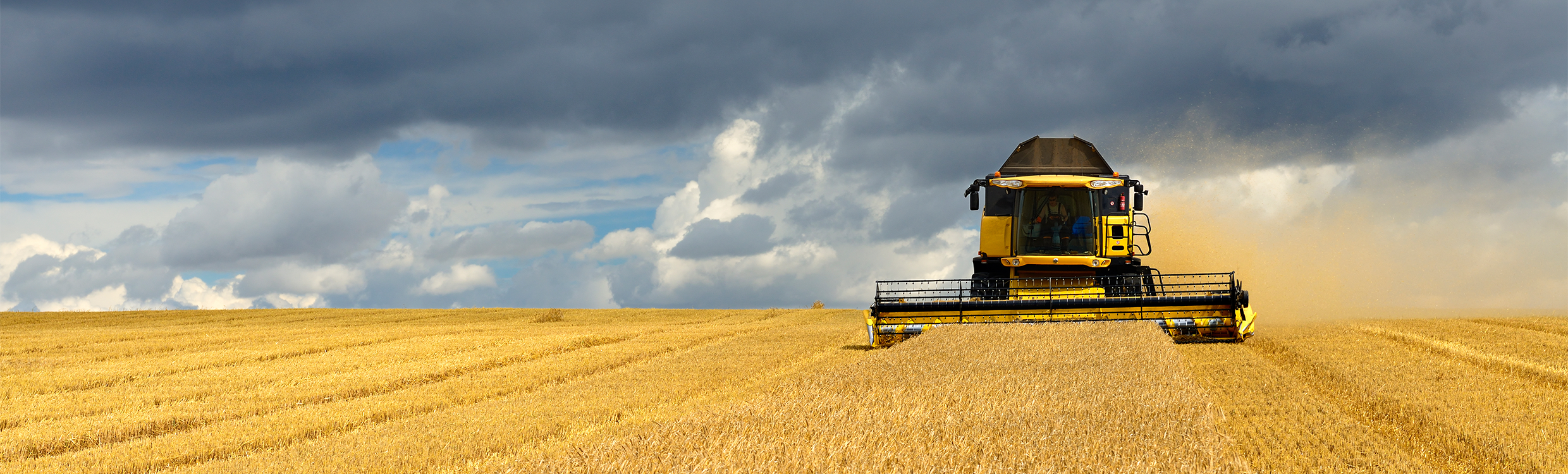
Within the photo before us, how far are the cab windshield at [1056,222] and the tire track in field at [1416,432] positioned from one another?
554cm

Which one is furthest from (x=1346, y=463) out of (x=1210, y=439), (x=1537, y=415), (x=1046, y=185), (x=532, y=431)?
(x=1046, y=185)

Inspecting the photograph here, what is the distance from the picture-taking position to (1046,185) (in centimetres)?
1563

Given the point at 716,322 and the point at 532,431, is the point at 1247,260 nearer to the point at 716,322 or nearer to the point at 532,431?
the point at 716,322

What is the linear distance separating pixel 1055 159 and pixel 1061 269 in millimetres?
2186

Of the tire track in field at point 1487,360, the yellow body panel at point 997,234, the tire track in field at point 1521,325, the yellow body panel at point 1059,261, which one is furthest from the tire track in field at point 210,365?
the tire track in field at point 1521,325

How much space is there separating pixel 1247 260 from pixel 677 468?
1991 centimetres

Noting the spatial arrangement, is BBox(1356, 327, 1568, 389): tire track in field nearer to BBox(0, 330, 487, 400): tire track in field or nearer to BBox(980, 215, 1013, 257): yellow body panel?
BBox(980, 215, 1013, 257): yellow body panel

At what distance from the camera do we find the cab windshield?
51.1 ft

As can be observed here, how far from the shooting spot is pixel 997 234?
53.0ft

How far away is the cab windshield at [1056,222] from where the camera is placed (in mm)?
15586

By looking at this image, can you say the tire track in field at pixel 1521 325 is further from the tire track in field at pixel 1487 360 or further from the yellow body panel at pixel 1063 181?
the yellow body panel at pixel 1063 181

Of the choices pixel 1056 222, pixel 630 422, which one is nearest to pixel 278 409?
pixel 630 422

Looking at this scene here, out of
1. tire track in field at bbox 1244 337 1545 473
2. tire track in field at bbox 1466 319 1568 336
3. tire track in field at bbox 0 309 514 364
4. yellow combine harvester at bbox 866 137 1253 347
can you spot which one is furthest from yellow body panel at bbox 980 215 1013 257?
tire track in field at bbox 0 309 514 364

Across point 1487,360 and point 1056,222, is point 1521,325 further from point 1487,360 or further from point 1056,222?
point 1056,222
